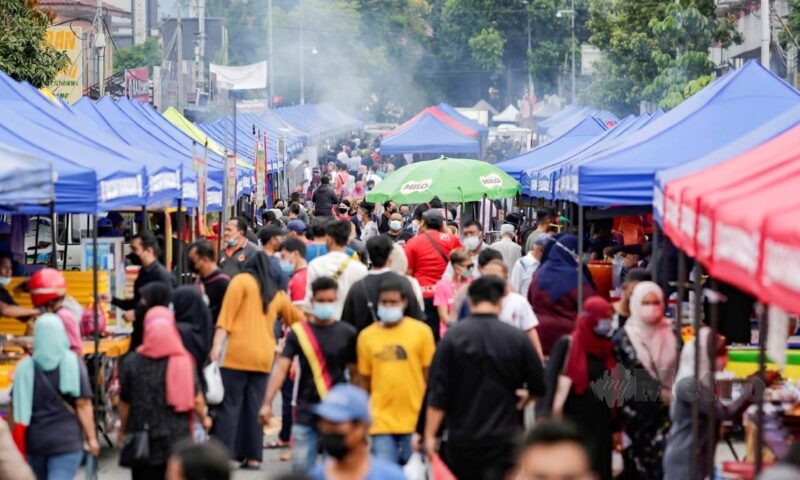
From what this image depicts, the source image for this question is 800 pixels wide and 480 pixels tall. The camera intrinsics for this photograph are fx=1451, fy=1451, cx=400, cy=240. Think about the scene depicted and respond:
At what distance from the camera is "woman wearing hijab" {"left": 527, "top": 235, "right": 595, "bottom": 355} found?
1203 centimetres

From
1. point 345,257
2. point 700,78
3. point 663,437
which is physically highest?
point 700,78

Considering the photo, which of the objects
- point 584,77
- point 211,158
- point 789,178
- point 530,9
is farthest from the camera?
point 530,9

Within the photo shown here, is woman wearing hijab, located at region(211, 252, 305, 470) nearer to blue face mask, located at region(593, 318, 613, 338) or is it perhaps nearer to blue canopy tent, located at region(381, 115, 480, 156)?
blue face mask, located at region(593, 318, 613, 338)

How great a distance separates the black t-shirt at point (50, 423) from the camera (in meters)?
8.34

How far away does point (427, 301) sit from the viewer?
13.7m

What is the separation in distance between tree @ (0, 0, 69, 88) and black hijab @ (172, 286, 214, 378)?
50.0 ft

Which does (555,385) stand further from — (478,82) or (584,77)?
(478,82)

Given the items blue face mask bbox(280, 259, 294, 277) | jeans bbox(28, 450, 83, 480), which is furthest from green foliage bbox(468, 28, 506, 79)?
jeans bbox(28, 450, 83, 480)

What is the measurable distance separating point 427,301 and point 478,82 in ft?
317

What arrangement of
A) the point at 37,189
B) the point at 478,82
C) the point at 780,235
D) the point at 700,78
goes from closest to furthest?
the point at 780,235, the point at 37,189, the point at 700,78, the point at 478,82

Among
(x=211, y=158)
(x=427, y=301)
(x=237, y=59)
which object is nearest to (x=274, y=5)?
(x=237, y=59)

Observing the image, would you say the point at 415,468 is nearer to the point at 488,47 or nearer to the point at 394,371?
the point at 394,371

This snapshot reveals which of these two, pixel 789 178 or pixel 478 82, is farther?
pixel 478 82

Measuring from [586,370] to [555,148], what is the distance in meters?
16.8
